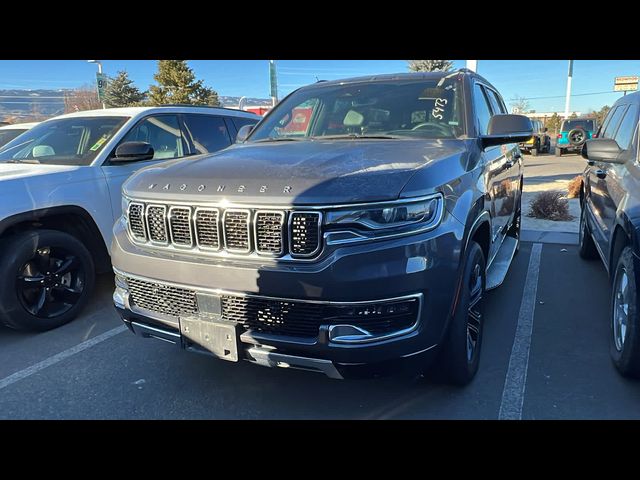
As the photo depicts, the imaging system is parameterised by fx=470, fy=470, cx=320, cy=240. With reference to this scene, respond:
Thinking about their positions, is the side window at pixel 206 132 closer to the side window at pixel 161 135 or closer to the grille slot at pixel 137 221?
the side window at pixel 161 135

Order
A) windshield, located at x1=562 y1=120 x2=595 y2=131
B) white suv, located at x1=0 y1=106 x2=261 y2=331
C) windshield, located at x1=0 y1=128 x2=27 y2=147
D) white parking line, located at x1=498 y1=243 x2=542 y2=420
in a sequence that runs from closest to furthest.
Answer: white parking line, located at x1=498 y1=243 x2=542 y2=420
white suv, located at x1=0 y1=106 x2=261 y2=331
windshield, located at x1=0 y1=128 x2=27 y2=147
windshield, located at x1=562 y1=120 x2=595 y2=131

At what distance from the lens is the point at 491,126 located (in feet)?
11.0

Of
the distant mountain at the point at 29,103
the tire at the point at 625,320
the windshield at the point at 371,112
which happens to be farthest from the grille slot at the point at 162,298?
the distant mountain at the point at 29,103

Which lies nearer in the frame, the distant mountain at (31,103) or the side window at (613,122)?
the side window at (613,122)

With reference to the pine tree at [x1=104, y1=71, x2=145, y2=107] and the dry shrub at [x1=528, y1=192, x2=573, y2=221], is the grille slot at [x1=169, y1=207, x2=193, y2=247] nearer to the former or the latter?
the dry shrub at [x1=528, y1=192, x2=573, y2=221]

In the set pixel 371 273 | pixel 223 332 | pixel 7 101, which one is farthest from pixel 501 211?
pixel 7 101

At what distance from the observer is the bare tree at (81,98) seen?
39.7 m

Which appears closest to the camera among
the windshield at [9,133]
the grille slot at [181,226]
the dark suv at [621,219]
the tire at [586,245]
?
the grille slot at [181,226]

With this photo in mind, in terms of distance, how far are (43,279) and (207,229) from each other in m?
2.45

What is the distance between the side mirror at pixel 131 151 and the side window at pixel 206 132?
1099mm

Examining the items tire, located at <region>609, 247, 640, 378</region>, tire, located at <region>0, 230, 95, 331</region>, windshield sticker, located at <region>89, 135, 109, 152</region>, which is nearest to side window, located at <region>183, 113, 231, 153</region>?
windshield sticker, located at <region>89, 135, 109, 152</region>

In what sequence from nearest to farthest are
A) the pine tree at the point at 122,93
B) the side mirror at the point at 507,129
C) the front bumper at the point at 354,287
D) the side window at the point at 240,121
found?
the front bumper at the point at 354,287, the side mirror at the point at 507,129, the side window at the point at 240,121, the pine tree at the point at 122,93

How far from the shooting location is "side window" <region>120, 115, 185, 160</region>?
205 inches

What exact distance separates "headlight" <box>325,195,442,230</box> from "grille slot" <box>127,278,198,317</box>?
3.09 ft
